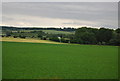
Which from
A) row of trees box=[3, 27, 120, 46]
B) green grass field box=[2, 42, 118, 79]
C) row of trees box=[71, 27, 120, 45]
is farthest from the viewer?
row of trees box=[71, 27, 120, 45]

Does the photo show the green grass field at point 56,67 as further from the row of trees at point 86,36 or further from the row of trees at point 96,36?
the row of trees at point 96,36

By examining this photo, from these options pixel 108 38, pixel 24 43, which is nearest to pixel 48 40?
pixel 24 43

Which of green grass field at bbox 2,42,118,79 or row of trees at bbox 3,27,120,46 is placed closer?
green grass field at bbox 2,42,118,79

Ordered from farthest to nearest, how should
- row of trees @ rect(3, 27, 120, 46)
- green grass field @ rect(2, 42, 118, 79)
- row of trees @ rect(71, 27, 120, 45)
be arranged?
row of trees @ rect(71, 27, 120, 45)
row of trees @ rect(3, 27, 120, 46)
green grass field @ rect(2, 42, 118, 79)

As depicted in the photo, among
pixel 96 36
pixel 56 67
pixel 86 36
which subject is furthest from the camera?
pixel 96 36

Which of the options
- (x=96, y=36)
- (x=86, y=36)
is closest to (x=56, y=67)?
(x=86, y=36)

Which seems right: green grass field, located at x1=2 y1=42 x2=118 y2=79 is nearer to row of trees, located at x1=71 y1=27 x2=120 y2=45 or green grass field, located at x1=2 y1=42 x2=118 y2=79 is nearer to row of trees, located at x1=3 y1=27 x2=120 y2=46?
row of trees, located at x1=3 y1=27 x2=120 y2=46

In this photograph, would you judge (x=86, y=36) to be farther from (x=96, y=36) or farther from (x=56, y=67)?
(x=56, y=67)

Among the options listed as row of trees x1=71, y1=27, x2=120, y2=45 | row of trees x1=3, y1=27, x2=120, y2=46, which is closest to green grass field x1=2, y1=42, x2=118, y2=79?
row of trees x1=3, y1=27, x2=120, y2=46

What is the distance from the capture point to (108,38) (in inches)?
2061

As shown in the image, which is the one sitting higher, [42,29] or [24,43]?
[42,29]

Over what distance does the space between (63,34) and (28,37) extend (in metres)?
7.83

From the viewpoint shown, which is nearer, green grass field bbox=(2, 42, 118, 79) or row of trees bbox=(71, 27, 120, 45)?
green grass field bbox=(2, 42, 118, 79)

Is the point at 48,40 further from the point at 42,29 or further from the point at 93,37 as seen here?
the point at 93,37
